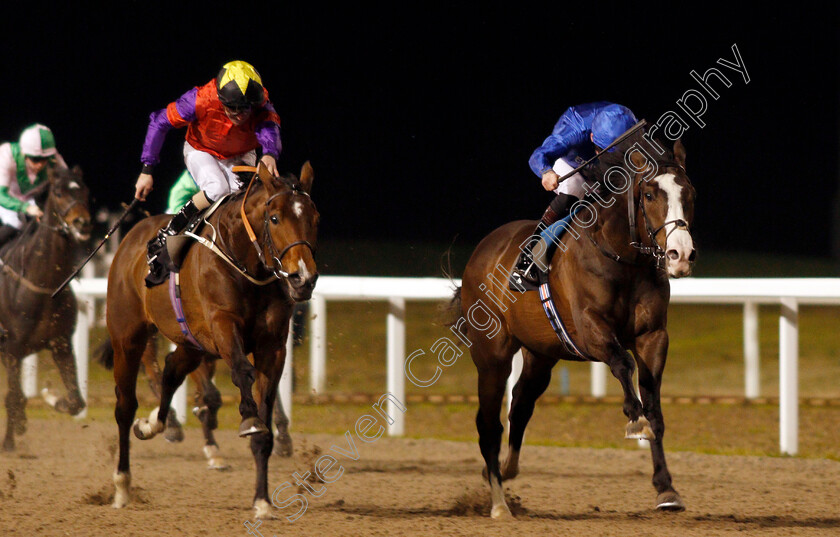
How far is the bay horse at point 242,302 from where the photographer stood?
4398 mm

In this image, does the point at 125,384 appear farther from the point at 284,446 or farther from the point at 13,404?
the point at 13,404

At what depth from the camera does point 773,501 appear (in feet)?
16.8

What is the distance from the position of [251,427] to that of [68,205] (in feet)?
11.7

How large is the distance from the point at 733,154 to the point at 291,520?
15532 millimetres

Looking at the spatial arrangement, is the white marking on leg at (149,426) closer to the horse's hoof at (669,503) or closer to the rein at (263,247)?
the rein at (263,247)

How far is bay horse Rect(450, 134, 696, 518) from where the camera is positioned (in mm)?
4133

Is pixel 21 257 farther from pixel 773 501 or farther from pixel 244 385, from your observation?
pixel 773 501

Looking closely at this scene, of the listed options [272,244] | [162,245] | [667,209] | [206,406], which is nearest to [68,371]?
[206,406]

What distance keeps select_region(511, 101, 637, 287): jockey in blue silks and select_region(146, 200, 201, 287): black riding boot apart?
1635 millimetres

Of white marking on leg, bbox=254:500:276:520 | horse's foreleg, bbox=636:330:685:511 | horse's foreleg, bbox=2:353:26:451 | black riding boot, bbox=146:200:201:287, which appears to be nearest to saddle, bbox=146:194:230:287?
black riding boot, bbox=146:200:201:287

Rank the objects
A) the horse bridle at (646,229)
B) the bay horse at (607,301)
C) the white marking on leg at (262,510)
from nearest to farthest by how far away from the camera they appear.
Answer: the horse bridle at (646,229) < the bay horse at (607,301) < the white marking on leg at (262,510)

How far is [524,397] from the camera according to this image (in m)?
5.25

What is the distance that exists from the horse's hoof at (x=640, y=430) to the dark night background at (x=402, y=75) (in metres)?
8.81

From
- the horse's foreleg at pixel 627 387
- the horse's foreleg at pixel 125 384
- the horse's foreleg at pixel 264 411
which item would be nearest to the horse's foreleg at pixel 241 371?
the horse's foreleg at pixel 264 411
